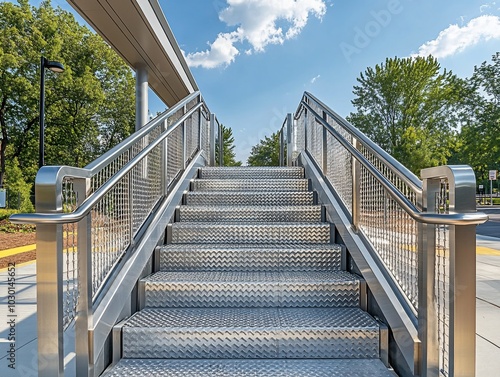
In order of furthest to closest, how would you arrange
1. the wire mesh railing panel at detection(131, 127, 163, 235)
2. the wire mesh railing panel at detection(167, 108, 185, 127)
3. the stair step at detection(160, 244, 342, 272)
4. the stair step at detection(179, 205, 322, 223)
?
the wire mesh railing panel at detection(167, 108, 185, 127) → the stair step at detection(179, 205, 322, 223) → the stair step at detection(160, 244, 342, 272) → the wire mesh railing panel at detection(131, 127, 163, 235)

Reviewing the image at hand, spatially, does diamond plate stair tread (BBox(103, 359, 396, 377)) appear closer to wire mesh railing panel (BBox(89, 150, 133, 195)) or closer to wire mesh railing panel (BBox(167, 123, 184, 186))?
wire mesh railing panel (BBox(89, 150, 133, 195))

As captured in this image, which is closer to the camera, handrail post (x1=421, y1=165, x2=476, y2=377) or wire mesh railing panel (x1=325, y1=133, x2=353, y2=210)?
handrail post (x1=421, y1=165, x2=476, y2=377)

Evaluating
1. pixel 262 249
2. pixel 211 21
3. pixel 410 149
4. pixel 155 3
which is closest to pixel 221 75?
pixel 211 21

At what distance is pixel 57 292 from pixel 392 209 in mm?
1770

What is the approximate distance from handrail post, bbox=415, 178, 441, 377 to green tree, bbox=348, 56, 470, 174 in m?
21.5

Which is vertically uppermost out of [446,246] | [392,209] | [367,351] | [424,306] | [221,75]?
[221,75]

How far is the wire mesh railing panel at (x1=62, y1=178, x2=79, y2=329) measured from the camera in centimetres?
143

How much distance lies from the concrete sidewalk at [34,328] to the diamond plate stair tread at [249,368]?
1.17ft

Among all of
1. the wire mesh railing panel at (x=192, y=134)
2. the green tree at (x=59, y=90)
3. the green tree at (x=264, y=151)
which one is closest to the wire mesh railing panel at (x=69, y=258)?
the wire mesh railing panel at (x=192, y=134)

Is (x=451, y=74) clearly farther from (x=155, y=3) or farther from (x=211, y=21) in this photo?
(x=155, y=3)

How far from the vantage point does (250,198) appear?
3.41m

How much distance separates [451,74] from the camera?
22.5 meters

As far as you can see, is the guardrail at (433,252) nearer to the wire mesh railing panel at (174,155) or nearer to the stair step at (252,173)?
the wire mesh railing panel at (174,155)

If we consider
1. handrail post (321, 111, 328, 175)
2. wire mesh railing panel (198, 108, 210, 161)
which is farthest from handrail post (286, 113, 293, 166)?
handrail post (321, 111, 328, 175)
